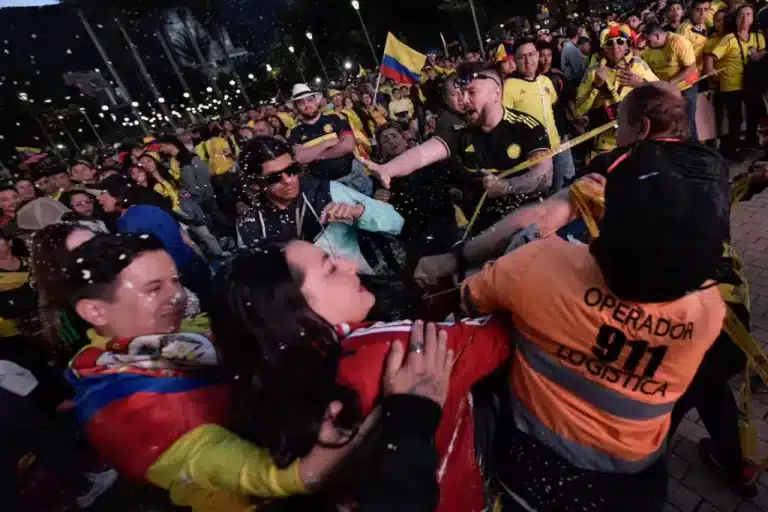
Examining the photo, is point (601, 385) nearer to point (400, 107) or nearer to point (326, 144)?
point (326, 144)

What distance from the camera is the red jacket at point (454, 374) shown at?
1.30m

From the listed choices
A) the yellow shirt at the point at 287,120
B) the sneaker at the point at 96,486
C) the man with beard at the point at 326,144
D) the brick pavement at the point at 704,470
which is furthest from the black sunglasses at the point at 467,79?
the yellow shirt at the point at 287,120

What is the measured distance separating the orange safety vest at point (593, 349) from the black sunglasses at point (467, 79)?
7.34ft

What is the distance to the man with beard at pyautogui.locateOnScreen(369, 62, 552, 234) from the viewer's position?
2.99m

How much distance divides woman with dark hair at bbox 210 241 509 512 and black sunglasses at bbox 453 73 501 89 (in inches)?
90.7

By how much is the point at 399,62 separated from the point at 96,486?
18.4ft

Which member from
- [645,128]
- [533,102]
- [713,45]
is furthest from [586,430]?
[713,45]

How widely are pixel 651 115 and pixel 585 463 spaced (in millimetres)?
1697

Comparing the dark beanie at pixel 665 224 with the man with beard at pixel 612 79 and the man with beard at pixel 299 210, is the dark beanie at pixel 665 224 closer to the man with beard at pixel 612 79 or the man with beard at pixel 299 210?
the man with beard at pixel 299 210

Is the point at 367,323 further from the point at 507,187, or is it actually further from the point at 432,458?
the point at 507,187

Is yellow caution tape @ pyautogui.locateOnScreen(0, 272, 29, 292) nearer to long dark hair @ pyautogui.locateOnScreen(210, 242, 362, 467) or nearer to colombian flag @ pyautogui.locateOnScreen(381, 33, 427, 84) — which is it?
long dark hair @ pyautogui.locateOnScreen(210, 242, 362, 467)

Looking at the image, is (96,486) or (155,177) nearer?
(96,486)

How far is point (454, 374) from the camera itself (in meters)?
1.39

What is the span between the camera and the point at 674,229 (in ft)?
3.27
